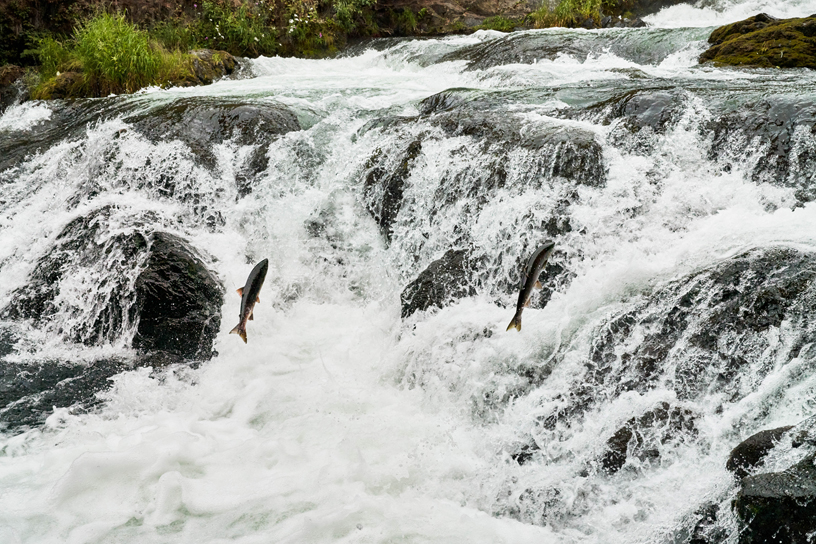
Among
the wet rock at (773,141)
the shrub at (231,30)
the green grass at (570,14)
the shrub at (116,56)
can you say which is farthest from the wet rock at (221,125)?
the green grass at (570,14)

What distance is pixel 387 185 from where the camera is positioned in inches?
241

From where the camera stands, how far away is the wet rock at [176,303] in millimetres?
5141

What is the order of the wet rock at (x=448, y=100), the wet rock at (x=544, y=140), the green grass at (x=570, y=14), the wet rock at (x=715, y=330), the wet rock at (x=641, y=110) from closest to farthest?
the wet rock at (x=715, y=330), the wet rock at (x=544, y=140), the wet rock at (x=641, y=110), the wet rock at (x=448, y=100), the green grass at (x=570, y=14)

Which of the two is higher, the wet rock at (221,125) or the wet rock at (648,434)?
the wet rock at (221,125)

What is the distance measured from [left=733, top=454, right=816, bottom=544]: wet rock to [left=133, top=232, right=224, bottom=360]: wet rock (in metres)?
3.80

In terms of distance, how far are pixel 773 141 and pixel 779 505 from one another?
10.9 ft

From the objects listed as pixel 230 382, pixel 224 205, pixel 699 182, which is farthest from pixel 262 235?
pixel 699 182

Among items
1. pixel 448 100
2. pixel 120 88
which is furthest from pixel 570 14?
pixel 120 88

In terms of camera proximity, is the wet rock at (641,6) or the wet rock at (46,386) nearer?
the wet rock at (46,386)

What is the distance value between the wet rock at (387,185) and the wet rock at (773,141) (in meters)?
2.56

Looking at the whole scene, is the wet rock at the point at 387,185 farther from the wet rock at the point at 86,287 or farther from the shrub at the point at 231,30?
the shrub at the point at 231,30

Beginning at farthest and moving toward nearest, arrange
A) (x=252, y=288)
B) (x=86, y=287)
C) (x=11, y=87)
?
(x=11, y=87) < (x=86, y=287) < (x=252, y=288)

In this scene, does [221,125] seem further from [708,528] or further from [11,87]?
[708,528]

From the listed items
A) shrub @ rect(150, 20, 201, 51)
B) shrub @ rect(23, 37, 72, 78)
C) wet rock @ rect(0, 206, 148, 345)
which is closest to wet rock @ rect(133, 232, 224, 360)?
wet rock @ rect(0, 206, 148, 345)
